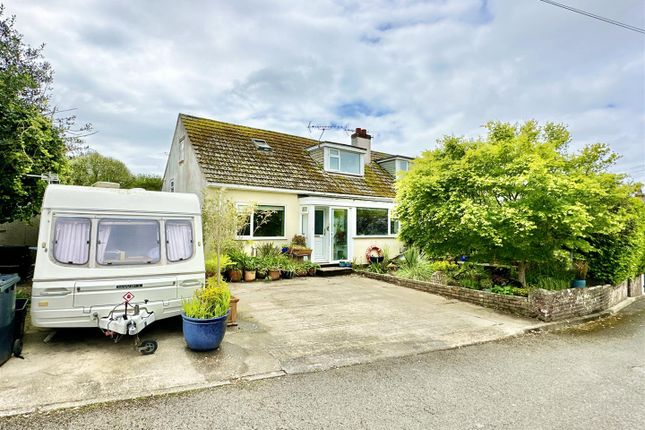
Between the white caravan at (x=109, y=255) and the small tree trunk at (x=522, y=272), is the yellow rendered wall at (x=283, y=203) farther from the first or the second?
the small tree trunk at (x=522, y=272)

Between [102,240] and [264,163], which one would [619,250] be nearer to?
[264,163]

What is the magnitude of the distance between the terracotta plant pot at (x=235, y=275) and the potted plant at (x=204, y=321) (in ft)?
19.1

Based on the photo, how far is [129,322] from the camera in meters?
5.14

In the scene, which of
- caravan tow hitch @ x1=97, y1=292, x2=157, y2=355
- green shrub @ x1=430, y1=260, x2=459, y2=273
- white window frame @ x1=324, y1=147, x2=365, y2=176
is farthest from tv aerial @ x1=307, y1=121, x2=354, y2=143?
caravan tow hitch @ x1=97, y1=292, x2=157, y2=355

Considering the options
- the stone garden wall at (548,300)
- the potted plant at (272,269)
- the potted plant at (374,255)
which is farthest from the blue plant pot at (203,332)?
the potted plant at (374,255)

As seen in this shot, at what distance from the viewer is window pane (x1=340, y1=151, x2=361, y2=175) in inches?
688

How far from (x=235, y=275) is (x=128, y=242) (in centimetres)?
559

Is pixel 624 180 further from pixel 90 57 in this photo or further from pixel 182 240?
pixel 90 57

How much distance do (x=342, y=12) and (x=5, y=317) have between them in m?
9.26

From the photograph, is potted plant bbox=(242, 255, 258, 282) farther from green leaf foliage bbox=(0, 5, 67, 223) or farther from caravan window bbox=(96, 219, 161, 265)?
green leaf foliage bbox=(0, 5, 67, 223)

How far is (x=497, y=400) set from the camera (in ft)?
13.0

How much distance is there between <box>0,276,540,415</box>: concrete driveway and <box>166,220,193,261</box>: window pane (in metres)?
1.46

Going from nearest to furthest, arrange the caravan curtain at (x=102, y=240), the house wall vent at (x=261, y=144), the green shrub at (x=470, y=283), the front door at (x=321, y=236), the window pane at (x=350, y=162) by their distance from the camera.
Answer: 1. the caravan curtain at (x=102, y=240)
2. the green shrub at (x=470, y=283)
3. the front door at (x=321, y=236)
4. the house wall vent at (x=261, y=144)
5. the window pane at (x=350, y=162)

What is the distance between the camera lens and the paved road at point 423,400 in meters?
3.41
